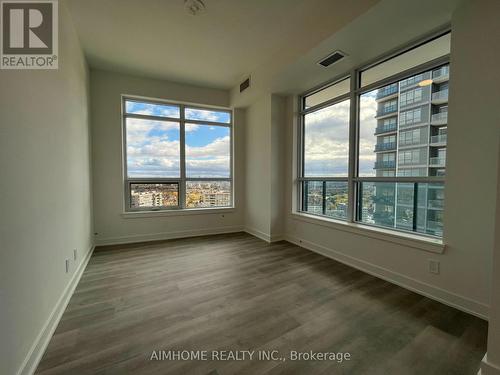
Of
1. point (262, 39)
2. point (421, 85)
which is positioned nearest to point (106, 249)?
point (262, 39)

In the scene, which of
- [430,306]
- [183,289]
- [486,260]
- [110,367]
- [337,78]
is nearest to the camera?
[110,367]

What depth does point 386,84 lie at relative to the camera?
2.80 meters

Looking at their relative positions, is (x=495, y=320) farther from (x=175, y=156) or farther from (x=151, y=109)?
(x=151, y=109)

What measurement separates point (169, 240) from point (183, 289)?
2071mm

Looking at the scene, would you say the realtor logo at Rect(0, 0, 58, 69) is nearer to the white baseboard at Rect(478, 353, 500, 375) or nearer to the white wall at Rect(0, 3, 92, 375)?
the white wall at Rect(0, 3, 92, 375)

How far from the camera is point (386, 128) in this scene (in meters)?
2.83

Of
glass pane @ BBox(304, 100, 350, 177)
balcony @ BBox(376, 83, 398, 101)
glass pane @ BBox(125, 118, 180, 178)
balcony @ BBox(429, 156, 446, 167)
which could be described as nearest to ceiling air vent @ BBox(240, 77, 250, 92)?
glass pane @ BBox(304, 100, 350, 177)

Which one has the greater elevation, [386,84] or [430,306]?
[386,84]

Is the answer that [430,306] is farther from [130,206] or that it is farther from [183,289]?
[130,206]

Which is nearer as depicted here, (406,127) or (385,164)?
(406,127)

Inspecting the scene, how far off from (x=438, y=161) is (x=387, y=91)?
3.63ft

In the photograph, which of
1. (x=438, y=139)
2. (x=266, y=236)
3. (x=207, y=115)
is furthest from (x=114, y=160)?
(x=438, y=139)

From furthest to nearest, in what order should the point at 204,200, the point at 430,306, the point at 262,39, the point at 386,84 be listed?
the point at 204,200
the point at 262,39
the point at 386,84
the point at 430,306

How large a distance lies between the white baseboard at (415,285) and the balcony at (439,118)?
1.71 meters
